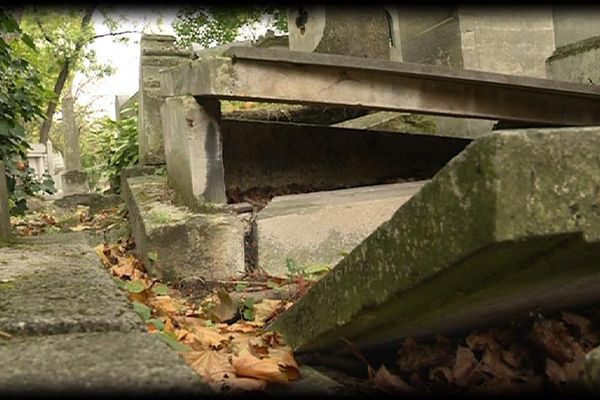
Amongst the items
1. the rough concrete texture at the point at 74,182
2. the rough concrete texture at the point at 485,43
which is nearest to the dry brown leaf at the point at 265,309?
the rough concrete texture at the point at 485,43

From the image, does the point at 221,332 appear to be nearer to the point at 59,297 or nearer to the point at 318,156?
the point at 59,297

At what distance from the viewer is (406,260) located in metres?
1.32

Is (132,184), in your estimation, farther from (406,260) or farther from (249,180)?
(406,260)

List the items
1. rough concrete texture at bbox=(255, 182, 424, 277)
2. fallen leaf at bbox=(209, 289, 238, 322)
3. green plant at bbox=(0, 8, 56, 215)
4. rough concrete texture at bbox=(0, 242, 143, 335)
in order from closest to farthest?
rough concrete texture at bbox=(0, 242, 143, 335), fallen leaf at bbox=(209, 289, 238, 322), rough concrete texture at bbox=(255, 182, 424, 277), green plant at bbox=(0, 8, 56, 215)

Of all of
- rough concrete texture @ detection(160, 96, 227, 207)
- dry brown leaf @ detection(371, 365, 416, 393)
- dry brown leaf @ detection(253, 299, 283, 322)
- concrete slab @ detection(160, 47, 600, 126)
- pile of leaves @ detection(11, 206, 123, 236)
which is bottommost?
dry brown leaf @ detection(371, 365, 416, 393)

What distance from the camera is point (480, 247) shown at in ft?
3.55

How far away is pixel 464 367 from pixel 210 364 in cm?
72

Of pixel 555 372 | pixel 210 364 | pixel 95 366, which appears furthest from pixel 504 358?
pixel 95 366

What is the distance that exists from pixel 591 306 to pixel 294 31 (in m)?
5.39

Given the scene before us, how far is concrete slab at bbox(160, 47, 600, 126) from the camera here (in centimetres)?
326

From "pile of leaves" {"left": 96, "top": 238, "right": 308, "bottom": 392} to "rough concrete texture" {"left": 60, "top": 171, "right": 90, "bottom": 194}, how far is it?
1628 cm

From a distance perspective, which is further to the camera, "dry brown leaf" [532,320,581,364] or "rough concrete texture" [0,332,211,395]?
"dry brown leaf" [532,320,581,364]

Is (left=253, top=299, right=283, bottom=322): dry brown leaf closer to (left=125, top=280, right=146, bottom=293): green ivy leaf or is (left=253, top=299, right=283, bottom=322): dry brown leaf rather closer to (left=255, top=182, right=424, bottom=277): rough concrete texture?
(left=125, top=280, right=146, bottom=293): green ivy leaf

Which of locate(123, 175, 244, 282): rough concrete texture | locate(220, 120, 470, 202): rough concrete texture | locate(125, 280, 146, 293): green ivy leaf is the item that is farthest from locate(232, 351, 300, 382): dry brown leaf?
locate(220, 120, 470, 202): rough concrete texture
